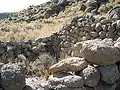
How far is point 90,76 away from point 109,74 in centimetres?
43

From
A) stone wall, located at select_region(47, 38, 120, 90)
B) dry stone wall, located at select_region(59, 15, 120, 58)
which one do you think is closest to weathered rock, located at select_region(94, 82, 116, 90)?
stone wall, located at select_region(47, 38, 120, 90)

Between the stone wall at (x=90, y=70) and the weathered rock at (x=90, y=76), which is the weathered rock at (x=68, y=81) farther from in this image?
the weathered rock at (x=90, y=76)

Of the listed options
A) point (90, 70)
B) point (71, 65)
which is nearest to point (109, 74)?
point (90, 70)

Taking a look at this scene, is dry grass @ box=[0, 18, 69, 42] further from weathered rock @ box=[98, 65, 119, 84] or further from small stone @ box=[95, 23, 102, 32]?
weathered rock @ box=[98, 65, 119, 84]

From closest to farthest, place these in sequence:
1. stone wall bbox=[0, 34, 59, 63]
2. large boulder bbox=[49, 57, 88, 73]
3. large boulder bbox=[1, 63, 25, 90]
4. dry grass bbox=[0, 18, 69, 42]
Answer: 1. large boulder bbox=[1, 63, 25, 90]
2. large boulder bbox=[49, 57, 88, 73]
3. stone wall bbox=[0, 34, 59, 63]
4. dry grass bbox=[0, 18, 69, 42]

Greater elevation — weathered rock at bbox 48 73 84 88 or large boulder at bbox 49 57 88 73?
large boulder at bbox 49 57 88 73

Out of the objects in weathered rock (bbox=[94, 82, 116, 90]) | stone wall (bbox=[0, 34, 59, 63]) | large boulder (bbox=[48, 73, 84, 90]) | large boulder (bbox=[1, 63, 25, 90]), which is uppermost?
large boulder (bbox=[1, 63, 25, 90])

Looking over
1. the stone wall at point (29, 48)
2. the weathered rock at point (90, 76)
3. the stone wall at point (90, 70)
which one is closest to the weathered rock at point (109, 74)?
the stone wall at point (90, 70)

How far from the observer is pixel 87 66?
5645 mm

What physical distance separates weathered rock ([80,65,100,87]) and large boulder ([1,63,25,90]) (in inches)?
46.5

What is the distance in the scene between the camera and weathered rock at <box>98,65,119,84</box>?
5613 mm

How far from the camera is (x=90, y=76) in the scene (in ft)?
17.8

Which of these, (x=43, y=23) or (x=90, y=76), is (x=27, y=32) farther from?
(x=90, y=76)

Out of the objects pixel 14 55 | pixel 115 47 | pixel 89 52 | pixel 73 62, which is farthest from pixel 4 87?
pixel 14 55
